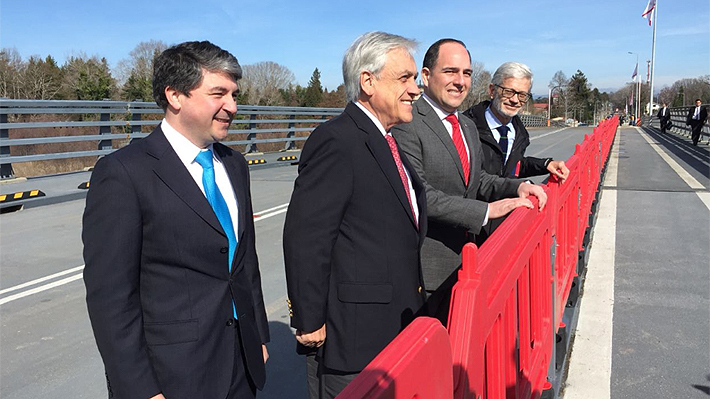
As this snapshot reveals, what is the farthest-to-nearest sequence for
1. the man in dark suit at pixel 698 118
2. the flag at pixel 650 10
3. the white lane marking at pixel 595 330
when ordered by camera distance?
1. the flag at pixel 650 10
2. the man in dark suit at pixel 698 118
3. the white lane marking at pixel 595 330

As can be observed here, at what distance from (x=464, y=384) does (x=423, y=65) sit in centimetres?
214

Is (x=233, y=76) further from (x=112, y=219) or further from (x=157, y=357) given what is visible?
(x=157, y=357)

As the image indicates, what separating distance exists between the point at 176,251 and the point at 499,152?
2.71m

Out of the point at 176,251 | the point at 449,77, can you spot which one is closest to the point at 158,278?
the point at 176,251

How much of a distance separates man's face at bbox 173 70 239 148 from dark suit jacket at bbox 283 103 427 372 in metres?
0.37

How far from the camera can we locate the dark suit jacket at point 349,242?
6.71 feet

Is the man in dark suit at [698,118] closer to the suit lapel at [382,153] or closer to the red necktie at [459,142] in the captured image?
the red necktie at [459,142]

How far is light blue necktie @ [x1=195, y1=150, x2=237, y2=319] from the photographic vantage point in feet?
6.21

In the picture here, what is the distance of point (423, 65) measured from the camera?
318cm

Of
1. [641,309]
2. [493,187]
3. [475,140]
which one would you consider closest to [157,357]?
[475,140]

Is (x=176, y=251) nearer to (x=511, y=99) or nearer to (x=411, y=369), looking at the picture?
(x=411, y=369)

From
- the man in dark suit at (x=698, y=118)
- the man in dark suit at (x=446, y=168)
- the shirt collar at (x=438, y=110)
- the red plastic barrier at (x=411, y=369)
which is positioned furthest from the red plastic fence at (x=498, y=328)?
the man in dark suit at (x=698, y=118)

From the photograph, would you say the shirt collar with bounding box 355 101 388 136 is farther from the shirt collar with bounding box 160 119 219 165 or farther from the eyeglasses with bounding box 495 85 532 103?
the eyeglasses with bounding box 495 85 532 103

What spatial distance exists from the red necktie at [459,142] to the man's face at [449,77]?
0.21 feet
